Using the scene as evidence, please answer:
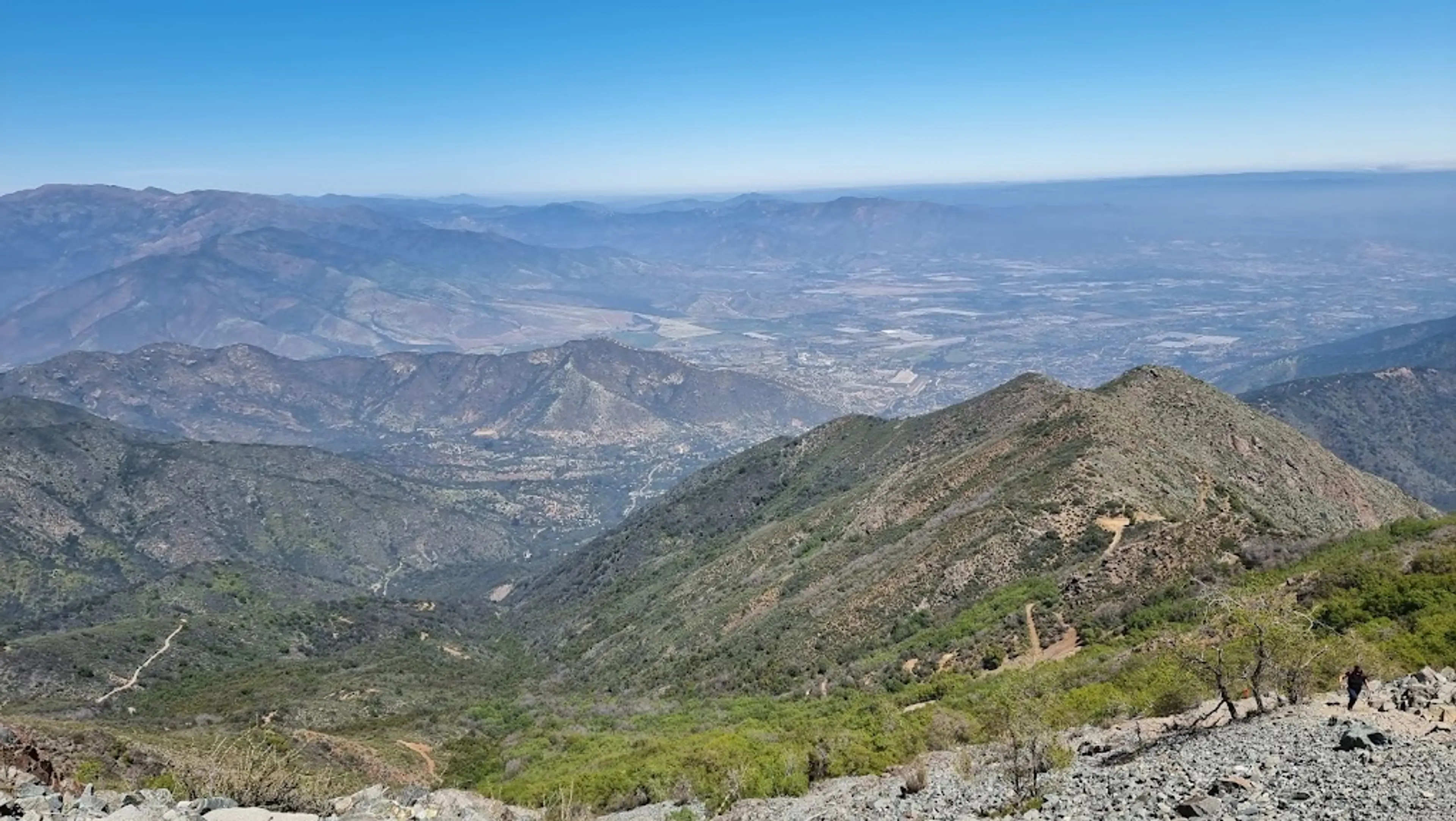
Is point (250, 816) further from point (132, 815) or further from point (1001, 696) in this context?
point (1001, 696)

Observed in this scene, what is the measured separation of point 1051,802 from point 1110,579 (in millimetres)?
25089

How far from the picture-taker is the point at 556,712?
171 ft

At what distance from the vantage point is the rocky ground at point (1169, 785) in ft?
50.1

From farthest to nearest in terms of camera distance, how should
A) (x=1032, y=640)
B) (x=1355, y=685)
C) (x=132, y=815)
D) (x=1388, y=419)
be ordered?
1. (x=1388, y=419)
2. (x=1032, y=640)
3. (x=1355, y=685)
4. (x=132, y=815)

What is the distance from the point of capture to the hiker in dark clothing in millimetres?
19750

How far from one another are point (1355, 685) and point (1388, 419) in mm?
166194

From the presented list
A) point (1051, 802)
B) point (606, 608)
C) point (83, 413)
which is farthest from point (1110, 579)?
point (83, 413)

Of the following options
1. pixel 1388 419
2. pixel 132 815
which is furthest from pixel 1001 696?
pixel 1388 419

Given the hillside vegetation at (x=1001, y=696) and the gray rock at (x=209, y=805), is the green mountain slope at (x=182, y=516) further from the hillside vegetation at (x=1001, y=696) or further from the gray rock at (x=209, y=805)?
the gray rock at (x=209, y=805)

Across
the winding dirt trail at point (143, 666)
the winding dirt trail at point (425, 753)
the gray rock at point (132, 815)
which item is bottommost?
the winding dirt trail at point (143, 666)

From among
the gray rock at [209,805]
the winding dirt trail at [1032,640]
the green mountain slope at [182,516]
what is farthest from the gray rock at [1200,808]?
the green mountain slope at [182,516]

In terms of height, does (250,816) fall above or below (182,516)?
above

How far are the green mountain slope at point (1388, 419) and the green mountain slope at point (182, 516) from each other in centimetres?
14381

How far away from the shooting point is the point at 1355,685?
19.8m
